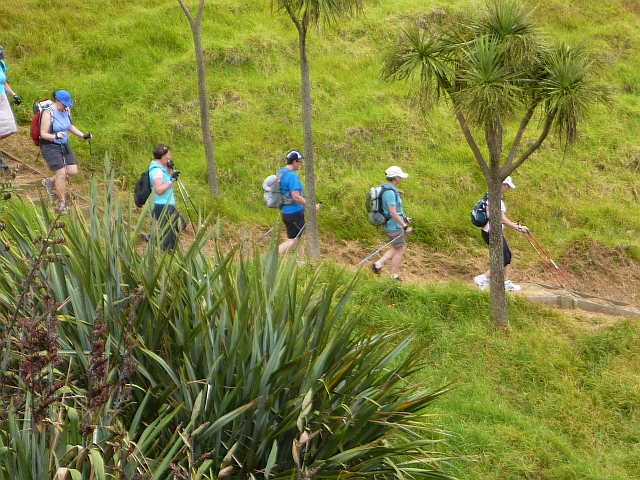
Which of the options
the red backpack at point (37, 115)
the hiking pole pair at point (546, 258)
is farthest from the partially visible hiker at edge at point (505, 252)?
the red backpack at point (37, 115)

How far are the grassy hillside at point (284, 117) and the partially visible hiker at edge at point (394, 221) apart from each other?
4.97 ft

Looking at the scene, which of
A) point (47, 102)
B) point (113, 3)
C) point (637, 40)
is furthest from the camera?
point (637, 40)

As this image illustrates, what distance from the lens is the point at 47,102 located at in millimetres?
9953

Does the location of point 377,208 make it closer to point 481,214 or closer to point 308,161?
point 308,161

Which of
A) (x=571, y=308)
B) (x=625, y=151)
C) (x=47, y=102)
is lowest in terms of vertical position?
(x=571, y=308)

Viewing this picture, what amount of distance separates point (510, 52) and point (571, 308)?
3833mm

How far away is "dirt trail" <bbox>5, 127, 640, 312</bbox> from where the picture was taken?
11.0 m

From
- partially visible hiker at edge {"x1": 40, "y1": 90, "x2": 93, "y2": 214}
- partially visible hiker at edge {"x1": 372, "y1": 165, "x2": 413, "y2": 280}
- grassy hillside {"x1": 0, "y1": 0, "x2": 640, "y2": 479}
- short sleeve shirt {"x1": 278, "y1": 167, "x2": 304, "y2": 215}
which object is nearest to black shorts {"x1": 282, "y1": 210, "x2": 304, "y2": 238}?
short sleeve shirt {"x1": 278, "y1": 167, "x2": 304, "y2": 215}

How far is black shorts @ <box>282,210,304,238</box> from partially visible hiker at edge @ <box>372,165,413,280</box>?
98 cm

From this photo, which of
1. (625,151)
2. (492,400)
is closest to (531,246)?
(625,151)

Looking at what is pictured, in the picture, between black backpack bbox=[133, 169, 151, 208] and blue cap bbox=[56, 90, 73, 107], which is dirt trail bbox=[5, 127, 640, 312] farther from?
black backpack bbox=[133, 169, 151, 208]

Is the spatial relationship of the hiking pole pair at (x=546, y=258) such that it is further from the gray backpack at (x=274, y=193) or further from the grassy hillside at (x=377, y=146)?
the gray backpack at (x=274, y=193)

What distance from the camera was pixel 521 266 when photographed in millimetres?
11422

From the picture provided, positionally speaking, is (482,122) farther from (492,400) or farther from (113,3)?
(113,3)
